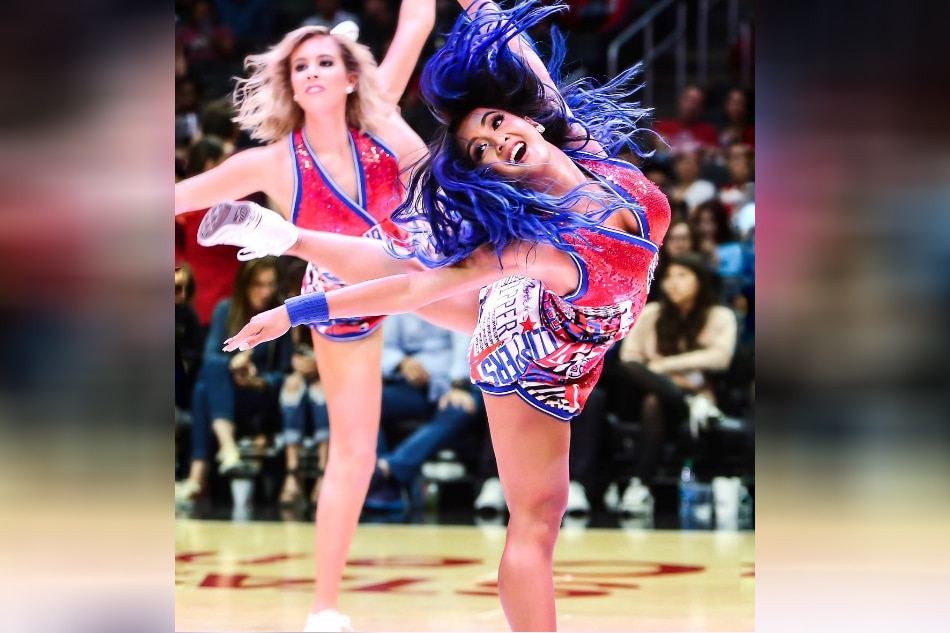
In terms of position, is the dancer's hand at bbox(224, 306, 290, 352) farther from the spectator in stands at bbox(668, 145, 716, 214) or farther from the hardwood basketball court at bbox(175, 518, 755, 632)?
the spectator in stands at bbox(668, 145, 716, 214)

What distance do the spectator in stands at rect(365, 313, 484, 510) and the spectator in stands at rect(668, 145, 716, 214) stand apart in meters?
1.25

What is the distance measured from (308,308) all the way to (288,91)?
1214mm

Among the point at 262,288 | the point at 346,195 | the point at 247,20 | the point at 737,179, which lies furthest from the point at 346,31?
the point at 737,179

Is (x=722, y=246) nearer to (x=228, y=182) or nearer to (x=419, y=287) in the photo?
(x=228, y=182)

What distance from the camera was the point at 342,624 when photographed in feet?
11.4

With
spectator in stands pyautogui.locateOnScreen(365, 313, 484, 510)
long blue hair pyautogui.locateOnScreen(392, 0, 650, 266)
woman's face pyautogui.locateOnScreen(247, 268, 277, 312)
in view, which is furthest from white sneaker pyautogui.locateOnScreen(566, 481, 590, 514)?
long blue hair pyautogui.locateOnScreen(392, 0, 650, 266)

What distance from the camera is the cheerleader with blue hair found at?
2.58 m

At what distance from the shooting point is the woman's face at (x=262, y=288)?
5.25m

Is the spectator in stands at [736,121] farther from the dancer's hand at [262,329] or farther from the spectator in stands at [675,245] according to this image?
the dancer's hand at [262,329]

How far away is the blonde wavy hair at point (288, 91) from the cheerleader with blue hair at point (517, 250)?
70 cm

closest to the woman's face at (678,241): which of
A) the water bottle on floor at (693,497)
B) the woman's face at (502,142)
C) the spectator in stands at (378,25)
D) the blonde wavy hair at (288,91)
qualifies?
the water bottle on floor at (693,497)

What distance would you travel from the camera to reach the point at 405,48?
3.74 metres
